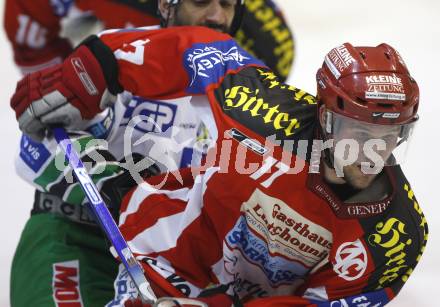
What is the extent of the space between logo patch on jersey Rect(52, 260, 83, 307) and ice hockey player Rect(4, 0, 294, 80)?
0.93 metres

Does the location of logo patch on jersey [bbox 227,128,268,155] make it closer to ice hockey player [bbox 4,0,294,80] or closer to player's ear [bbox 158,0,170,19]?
player's ear [bbox 158,0,170,19]

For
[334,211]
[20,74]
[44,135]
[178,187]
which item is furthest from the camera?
[20,74]

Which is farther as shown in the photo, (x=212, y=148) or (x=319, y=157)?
(x=212, y=148)

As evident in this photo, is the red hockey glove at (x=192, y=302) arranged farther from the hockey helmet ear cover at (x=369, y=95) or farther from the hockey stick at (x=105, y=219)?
the hockey helmet ear cover at (x=369, y=95)

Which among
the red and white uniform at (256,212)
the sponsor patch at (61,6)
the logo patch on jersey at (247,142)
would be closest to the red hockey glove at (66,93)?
the red and white uniform at (256,212)

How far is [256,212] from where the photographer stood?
1935 millimetres

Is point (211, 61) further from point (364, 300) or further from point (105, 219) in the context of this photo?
point (364, 300)

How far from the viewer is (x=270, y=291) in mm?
2078

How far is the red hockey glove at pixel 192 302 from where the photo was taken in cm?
192

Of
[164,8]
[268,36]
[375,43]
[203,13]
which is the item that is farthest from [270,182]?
[375,43]

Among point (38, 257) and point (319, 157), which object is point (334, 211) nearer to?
point (319, 157)

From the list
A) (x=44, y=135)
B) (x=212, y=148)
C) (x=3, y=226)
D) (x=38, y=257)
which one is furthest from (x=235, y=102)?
(x=3, y=226)

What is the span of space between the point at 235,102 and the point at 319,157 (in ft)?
0.73

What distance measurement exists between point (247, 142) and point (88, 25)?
1595mm
